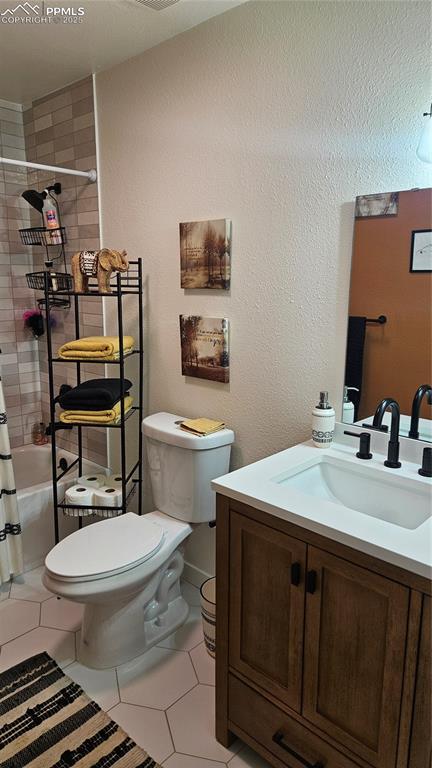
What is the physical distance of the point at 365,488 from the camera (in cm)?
148

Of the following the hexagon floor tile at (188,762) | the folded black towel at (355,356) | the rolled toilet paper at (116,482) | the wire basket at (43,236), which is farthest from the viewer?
the wire basket at (43,236)

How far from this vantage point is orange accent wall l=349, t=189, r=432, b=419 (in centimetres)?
141

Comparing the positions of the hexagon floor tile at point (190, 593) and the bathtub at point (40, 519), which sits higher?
the bathtub at point (40, 519)

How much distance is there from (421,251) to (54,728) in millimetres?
1862

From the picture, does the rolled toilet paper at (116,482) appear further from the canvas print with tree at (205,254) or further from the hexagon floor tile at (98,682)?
the canvas print with tree at (205,254)

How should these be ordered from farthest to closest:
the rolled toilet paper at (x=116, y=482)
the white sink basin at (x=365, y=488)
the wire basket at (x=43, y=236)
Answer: the wire basket at (x=43, y=236), the rolled toilet paper at (x=116, y=482), the white sink basin at (x=365, y=488)

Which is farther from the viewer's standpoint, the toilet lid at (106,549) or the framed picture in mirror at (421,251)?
the toilet lid at (106,549)

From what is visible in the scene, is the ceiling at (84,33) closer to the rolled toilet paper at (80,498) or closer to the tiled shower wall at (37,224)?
the tiled shower wall at (37,224)

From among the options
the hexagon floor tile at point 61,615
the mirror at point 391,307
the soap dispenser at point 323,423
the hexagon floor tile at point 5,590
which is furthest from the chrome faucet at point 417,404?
the hexagon floor tile at point 5,590

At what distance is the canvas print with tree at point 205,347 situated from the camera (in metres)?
1.99

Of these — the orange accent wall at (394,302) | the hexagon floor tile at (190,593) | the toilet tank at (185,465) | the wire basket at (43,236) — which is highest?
the wire basket at (43,236)

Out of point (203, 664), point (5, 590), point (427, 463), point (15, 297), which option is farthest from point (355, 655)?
point (15, 297)

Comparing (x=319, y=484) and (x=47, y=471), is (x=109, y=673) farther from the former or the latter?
(x=47, y=471)

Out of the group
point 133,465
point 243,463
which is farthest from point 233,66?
point 133,465
